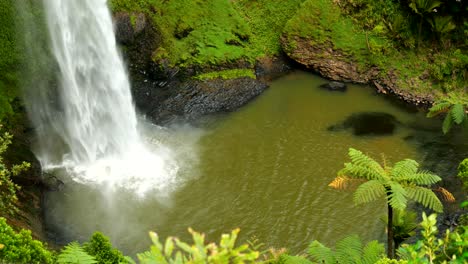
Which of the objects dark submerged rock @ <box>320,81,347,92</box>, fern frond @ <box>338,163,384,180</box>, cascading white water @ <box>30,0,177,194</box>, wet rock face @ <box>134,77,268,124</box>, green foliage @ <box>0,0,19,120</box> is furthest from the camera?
dark submerged rock @ <box>320,81,347,92</box>

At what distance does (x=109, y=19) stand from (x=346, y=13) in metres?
7.65

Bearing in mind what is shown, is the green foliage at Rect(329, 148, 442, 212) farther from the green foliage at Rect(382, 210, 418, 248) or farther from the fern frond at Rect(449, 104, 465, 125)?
the fern frond at Rect(449, 104, 465, 125)

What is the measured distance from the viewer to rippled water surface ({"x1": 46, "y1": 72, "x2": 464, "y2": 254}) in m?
10.1

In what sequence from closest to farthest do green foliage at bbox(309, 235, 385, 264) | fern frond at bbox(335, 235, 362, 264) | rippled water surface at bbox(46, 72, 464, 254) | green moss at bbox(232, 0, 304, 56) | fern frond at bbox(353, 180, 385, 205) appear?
green foliage at bbox(309, 235, 385, 264)
fern frond at bbox(335, 235, 362, 264)
fern frond at bbox(353, 180, 385, 205)
rippled water surface at bbox(46, 72, 464, 254)
green moss at bbox(232, 0, 304, 56)

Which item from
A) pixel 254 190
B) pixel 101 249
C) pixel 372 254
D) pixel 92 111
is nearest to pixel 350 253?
pixel 372 254

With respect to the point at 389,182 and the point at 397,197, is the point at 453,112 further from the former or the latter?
the point at 397,197

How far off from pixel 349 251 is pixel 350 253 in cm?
4

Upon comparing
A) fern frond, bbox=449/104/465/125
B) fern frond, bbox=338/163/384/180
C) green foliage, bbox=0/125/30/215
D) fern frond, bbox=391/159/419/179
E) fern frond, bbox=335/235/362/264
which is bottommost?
fern frond, bbox=449/104/465/125

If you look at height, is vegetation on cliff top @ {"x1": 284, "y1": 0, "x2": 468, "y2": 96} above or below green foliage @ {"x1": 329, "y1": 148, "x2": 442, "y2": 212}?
above

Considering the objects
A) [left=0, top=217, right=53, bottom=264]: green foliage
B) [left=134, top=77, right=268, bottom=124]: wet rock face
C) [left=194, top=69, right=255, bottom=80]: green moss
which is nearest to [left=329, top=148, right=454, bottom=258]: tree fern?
[left=0, top=217, right=53, bottom=264]: green foliage

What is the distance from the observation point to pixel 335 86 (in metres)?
15.8

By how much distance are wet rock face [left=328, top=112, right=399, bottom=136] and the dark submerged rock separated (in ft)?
5.04

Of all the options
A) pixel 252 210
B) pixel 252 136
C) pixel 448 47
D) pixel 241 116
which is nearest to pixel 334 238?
pixel 252 210

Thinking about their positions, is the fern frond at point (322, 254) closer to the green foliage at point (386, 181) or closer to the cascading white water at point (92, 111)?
the green foliage at point (386, 181)
